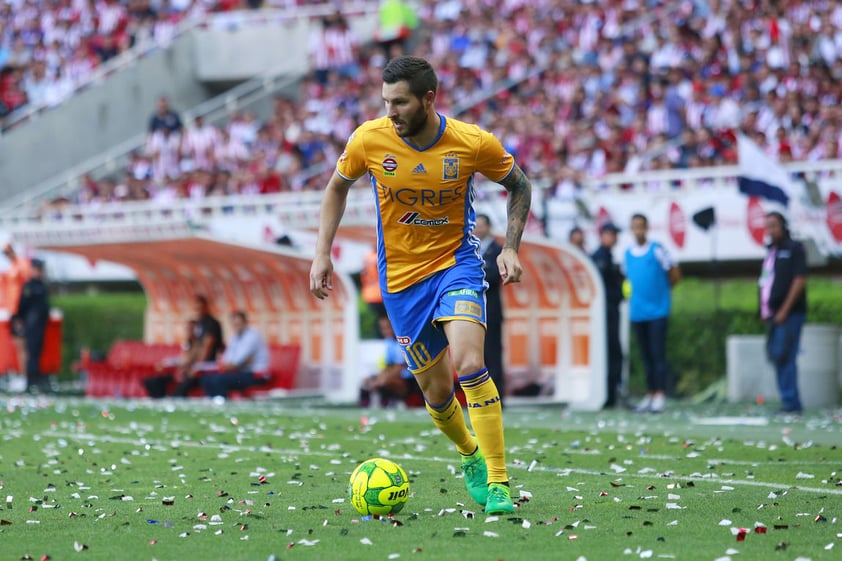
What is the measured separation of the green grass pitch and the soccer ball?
0.11m

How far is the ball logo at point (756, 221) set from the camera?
A: 65.6ft

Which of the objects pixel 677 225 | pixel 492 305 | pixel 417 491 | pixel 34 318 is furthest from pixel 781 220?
pixel 34 318

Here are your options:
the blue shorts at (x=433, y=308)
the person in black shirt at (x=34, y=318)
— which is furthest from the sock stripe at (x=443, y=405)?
the person in black shirt at (x=34, y=318)

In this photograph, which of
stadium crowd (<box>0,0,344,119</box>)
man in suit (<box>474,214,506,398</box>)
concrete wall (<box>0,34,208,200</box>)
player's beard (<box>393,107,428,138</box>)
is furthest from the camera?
stadium crowd (<box>0,0,344,119</box>)

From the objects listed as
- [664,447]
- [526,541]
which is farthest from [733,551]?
[664,447]

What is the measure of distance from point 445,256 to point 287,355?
13.0m

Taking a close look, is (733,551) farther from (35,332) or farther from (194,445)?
(35,332)

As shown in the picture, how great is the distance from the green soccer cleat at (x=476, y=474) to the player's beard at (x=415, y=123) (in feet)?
5.56

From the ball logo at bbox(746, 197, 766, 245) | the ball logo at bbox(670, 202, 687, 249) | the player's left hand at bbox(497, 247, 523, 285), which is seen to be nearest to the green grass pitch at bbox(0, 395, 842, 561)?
the player's left hand at bbox(497, 247, 523, 285)

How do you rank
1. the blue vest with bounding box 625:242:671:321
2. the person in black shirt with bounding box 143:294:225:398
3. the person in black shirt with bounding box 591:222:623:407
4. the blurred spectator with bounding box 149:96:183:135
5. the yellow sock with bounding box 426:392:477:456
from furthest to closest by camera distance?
the blurred spectator with bounding box 149:96:183:135, the person in black shirt with bounding box 143:294:225:398, the person in black shirt with bounding box 591:222:623:407, the blue vest with bounding box 625:242:671:321, the yellow sock with bounding box 426:392:477:456

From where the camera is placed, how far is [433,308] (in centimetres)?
761

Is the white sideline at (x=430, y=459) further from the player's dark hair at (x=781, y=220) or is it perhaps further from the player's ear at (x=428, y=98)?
the player's dark hair at (x=781, y=220)

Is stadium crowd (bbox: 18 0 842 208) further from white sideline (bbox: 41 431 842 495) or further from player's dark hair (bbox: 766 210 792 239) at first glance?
white sideline (bbox: 41 431 842 495)

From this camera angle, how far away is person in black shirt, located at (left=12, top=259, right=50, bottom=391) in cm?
2220
